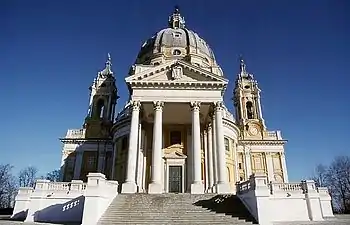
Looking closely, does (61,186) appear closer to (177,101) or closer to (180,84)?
(177,101)

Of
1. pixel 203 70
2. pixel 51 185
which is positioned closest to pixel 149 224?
pixel 51 185

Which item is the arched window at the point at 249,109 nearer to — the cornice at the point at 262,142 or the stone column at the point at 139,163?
the cornice at the point at 262,142

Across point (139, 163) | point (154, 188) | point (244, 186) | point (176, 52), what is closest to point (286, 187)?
point (244, 186)

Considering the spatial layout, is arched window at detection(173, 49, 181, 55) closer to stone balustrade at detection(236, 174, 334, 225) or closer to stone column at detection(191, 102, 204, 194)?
stone column at detection(191, 102, 204, 194)

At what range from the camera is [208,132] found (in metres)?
30.4

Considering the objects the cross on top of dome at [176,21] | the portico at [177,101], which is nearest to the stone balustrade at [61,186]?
the portico at [177,101]

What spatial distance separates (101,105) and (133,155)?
23.6m

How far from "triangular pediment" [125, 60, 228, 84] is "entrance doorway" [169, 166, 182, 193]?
9.81m

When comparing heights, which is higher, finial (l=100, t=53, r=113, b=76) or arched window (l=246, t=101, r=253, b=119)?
finial (l=100, t=53, r=113, b=76)

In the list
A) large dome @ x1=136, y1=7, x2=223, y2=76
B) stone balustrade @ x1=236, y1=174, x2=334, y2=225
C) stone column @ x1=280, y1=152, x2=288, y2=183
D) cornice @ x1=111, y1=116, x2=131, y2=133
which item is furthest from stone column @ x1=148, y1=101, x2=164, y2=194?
stone column @ x1=280, y1=152, x2=288, y2=183

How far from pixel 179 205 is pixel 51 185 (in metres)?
10.3

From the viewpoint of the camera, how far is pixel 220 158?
961 inches

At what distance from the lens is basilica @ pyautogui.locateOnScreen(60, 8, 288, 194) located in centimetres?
2556

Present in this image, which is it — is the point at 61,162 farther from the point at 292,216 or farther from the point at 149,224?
the point at 292,216
